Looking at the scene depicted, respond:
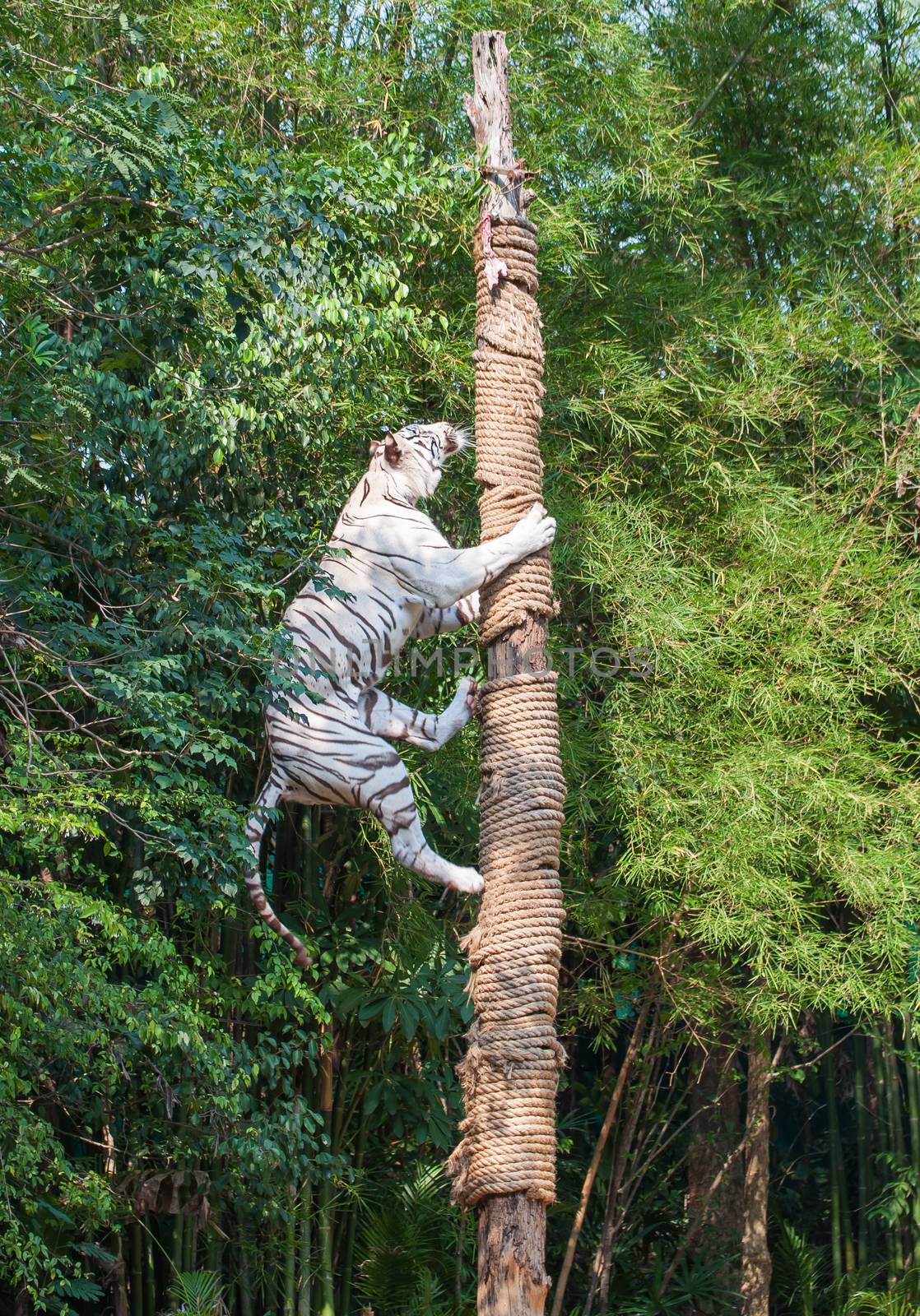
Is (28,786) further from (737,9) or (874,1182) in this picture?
(874,1182)

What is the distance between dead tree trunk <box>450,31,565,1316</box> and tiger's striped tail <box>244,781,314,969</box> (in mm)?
380

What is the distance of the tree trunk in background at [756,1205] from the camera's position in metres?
4.54

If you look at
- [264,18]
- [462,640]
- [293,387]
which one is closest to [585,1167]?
[462,640]

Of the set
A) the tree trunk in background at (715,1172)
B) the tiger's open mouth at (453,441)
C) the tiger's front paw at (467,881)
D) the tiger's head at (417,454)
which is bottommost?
the tree trunk in background at (715,1172)

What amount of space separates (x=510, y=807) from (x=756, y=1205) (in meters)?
2.44

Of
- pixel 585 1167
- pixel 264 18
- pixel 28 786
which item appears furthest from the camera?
pixel 585 1167

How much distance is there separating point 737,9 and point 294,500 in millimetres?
2164

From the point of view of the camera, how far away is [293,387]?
130 inches

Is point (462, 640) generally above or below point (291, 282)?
below

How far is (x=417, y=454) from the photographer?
10.0ft

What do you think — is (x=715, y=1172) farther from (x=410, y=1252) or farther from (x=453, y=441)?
(x=453, y=441)

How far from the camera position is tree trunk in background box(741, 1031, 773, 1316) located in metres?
4.54

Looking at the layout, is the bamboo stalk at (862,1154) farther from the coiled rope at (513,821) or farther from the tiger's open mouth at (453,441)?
the tiger's open mouth at (453,441)

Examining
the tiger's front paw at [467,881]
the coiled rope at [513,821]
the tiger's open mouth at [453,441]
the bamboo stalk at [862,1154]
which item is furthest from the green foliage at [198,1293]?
the bamboo stalk at [862,1154]
